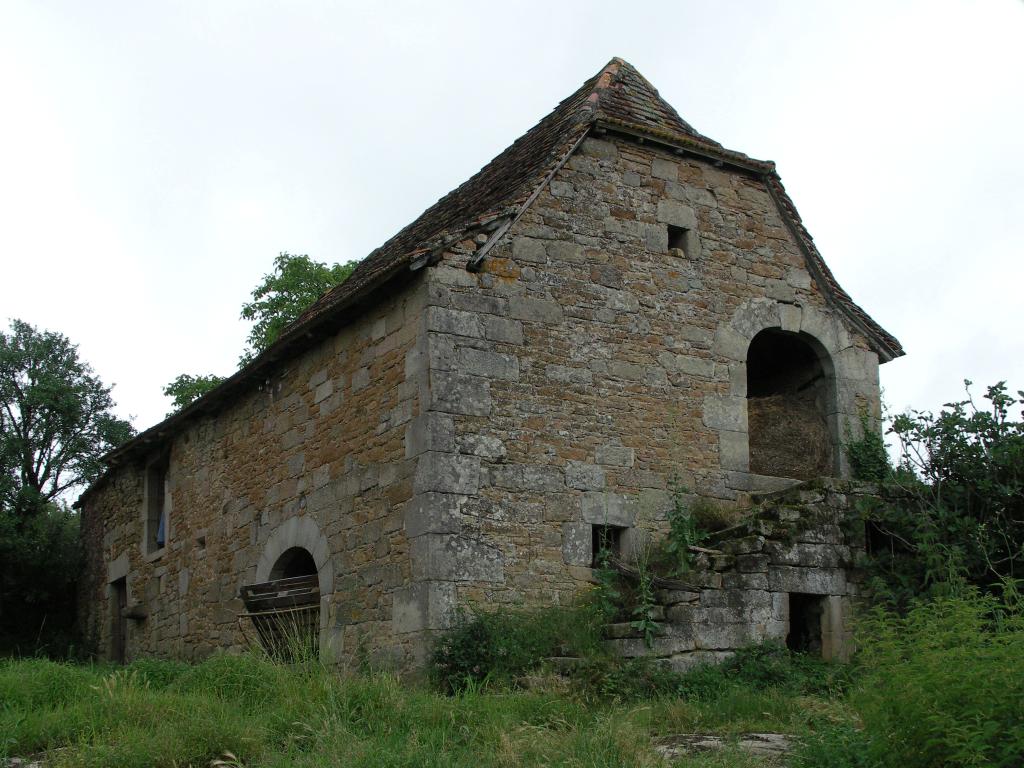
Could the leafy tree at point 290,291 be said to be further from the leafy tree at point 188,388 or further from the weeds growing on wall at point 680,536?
the weeds growing on wall at point 680,536

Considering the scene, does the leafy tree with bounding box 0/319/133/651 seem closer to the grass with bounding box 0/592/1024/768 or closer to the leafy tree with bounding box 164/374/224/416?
the leafy tree with bounding box 164/374/224/416

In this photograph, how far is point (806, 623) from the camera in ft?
35.6

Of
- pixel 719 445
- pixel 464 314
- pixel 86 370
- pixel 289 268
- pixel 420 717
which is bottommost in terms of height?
pixel 420 717

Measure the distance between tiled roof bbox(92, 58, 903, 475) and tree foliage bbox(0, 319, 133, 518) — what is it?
7.38 metres

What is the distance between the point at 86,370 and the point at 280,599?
11256 mm

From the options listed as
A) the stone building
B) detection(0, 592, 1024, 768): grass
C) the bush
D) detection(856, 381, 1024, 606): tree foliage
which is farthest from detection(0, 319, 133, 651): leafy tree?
detection(856, 381, 1024, 606): tree foliage

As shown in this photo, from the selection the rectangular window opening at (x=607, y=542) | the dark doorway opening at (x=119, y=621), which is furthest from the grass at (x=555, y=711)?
the dark doorway opening at (x=119, y=621)

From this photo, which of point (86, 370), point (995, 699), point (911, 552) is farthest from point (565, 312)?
point (86, 370)

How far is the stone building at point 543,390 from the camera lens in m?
10.3

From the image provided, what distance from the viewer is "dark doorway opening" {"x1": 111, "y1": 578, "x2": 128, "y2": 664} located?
17047 mm

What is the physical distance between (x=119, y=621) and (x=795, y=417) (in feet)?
33.6

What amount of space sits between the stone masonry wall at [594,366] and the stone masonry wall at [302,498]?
420 millimetres

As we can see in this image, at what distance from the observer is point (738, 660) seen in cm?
986

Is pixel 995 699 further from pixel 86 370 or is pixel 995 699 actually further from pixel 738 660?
pixel 86 370
